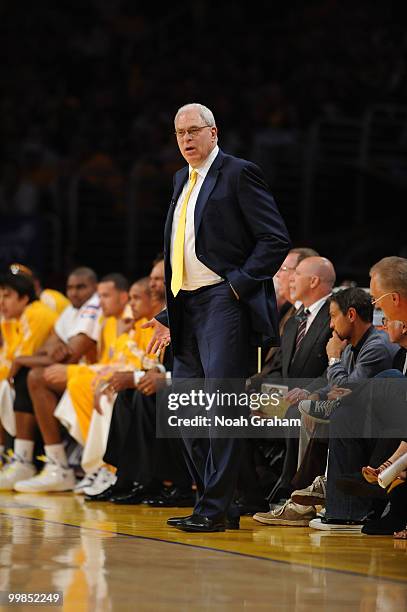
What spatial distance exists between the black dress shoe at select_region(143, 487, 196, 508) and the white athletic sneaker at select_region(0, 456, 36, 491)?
1.37 m

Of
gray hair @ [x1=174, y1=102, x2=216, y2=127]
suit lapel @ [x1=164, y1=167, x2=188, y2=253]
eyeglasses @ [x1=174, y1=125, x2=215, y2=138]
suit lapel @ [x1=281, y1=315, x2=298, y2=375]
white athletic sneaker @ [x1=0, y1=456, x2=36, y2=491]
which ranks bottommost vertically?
white athletic sneaker @ [x1=0, y1=456, x2=36, y2=491]

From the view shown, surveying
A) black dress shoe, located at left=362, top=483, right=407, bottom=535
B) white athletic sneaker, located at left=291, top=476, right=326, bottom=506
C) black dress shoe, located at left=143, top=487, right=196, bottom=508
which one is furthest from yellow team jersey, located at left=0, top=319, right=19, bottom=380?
black dress shoe, located at left=362, top=483, right=407, bottom=535

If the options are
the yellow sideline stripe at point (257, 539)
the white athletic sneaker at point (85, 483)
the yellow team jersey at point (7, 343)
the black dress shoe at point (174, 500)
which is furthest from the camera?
the yellow team jersey at point (7, 343)

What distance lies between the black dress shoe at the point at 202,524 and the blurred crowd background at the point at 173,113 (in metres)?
4.73

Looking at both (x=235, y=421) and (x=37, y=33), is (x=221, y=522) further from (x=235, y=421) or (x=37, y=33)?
(x=37, y=33)

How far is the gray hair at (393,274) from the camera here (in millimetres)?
4934

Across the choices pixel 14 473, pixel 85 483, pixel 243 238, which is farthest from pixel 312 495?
pixel 14 473

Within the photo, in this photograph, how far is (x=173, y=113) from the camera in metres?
13.1

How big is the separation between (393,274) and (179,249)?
91cm

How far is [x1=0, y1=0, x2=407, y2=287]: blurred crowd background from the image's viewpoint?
11188 millimetres

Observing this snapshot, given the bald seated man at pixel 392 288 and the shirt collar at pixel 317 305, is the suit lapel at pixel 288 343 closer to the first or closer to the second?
the shirt collar at pixel 317 305

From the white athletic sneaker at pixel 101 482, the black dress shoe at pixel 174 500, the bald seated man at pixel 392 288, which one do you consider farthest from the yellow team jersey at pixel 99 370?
the bald seated man at pixel 392 288

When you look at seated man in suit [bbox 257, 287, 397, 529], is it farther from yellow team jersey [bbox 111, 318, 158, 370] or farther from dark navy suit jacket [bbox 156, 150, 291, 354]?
yellow team jersey [bbox 111, 318, 158, 370]

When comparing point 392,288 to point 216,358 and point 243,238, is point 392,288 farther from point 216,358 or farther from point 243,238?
point 216,358
